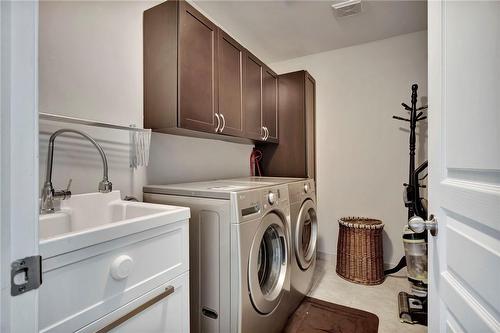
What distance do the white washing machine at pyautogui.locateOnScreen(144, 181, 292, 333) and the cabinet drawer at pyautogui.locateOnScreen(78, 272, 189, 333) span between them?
0.25 metres

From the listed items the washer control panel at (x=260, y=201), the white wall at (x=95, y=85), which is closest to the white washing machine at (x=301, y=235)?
the washer control panel at (x=260, y=201)

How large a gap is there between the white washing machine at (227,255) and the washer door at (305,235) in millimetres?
438

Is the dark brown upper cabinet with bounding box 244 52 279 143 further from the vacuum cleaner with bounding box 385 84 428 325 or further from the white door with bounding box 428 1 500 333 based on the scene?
the white door with bounding box 428 1 500 333

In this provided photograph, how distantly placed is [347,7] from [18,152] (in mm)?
2426

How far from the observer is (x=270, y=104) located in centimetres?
254

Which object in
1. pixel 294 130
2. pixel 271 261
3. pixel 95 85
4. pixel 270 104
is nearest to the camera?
pixel 95 85

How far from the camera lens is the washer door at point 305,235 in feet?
6.19

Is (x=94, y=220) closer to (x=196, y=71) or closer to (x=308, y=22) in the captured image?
(x=196, y=71)

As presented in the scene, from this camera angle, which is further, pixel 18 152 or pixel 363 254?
pixel 363 254

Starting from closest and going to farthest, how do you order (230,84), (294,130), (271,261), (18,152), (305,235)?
(18,152) → (271,261) → (230,84) → (305,235) → (294,130)

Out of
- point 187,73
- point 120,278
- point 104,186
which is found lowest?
point 120,278

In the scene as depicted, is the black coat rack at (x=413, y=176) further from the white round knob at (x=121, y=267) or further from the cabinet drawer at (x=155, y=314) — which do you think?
the white round knob at (x=121, y=267)

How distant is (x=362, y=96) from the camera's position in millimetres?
2754

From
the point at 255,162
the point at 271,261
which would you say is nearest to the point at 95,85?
the point at 271,261
